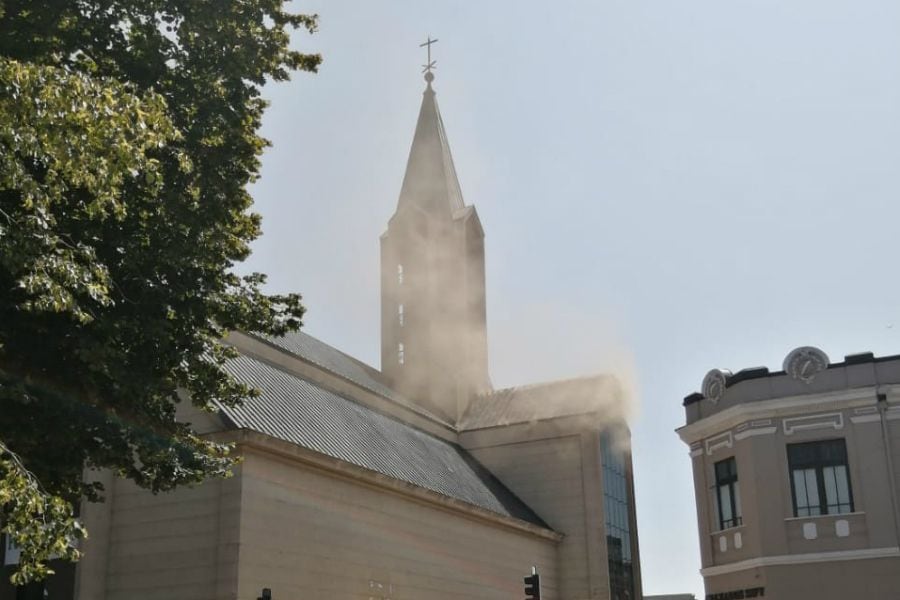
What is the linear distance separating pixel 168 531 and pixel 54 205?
612 inches

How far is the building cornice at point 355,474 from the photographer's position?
26.9m

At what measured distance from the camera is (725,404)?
1237 inches

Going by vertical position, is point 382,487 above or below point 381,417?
below

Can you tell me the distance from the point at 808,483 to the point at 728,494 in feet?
8.63

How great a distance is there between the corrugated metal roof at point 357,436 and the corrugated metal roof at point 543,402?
15.4ft

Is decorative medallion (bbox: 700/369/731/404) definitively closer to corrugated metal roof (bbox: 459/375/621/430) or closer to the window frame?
the window frame

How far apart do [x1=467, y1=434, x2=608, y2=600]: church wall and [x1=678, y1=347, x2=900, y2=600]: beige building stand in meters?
14.0

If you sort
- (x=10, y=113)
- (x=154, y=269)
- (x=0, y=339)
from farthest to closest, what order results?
(x=154, y=269) < (x=0, y=339) < (x=10, y=113)

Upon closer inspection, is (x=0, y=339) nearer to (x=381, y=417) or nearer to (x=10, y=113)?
(x=10, y=113)

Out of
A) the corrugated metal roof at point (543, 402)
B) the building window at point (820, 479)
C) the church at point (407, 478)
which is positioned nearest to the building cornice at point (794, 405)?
the building window at point (820, 479)

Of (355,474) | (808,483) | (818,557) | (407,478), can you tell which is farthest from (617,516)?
(355,474)

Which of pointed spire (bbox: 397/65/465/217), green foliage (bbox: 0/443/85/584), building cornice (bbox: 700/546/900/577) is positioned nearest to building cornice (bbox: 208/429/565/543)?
building cornice (bbox: 700/546/900/577)

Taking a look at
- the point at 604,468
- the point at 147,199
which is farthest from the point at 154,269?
the point at 604,468

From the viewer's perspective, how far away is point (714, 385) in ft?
105
